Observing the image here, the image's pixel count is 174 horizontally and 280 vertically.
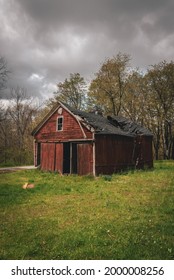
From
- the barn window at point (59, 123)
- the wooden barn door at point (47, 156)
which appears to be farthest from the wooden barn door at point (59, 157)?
the barn window at point (59, 123)

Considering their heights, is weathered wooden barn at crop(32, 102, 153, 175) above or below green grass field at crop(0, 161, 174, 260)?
above

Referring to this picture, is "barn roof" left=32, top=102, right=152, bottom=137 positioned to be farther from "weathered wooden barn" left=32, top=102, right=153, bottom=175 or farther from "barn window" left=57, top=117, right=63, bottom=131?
"barn window" left=57, top=117, right=63, bottom=131

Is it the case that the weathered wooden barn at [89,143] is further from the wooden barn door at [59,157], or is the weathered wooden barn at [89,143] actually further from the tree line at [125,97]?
the tree line at [125,97]

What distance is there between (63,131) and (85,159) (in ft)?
12.9

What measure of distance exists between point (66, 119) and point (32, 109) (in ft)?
98.5

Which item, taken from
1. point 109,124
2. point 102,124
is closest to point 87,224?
point 102,124

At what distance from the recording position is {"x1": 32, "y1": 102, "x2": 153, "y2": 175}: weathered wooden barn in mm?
21422

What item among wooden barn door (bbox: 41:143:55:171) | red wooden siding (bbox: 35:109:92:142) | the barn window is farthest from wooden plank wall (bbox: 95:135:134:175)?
wooden barn door (bbox: 41:143:55:171)

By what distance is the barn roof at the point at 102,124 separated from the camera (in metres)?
21.7

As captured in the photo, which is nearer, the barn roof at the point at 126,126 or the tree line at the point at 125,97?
the barn roof at the point at 126,126

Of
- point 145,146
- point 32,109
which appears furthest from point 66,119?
point 32,109

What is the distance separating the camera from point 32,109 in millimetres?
52000

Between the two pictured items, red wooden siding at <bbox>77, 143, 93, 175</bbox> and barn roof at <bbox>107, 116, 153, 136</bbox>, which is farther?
barn roof at <bbox>107, 116, 153, 136</bbox>
